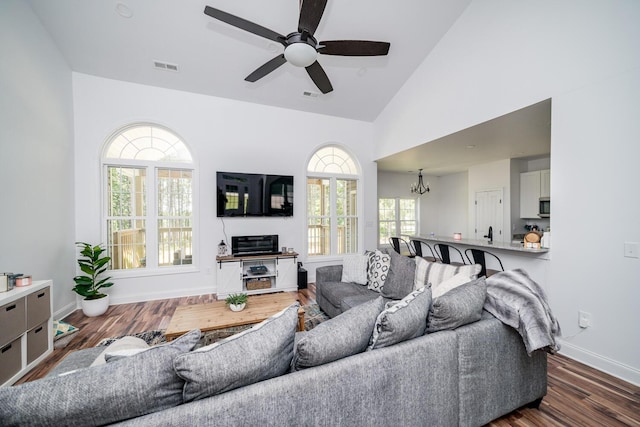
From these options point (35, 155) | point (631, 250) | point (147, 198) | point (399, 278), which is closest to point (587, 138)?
point (631, 250)

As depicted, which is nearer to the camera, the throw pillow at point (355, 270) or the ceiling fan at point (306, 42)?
the ceiling fan at point (306, 42)

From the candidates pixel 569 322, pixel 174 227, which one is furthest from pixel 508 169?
pixel 174 227

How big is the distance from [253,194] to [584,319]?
4.41 m

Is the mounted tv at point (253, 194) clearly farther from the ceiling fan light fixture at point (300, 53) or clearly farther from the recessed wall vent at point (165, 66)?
the ceiling fan light fixture at point (300, 53)

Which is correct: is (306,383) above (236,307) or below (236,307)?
above

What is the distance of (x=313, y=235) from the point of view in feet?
17.1

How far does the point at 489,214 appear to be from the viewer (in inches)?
238

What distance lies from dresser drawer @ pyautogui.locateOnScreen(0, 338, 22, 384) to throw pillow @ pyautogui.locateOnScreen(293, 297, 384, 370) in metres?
2.52

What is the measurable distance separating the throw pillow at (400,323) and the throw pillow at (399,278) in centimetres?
122

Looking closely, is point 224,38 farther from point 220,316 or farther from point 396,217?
point 396,217

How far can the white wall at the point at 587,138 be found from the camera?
2.11 m

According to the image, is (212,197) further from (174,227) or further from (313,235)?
(313,235)

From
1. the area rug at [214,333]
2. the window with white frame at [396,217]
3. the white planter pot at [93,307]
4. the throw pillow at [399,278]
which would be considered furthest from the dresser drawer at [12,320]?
the window with white frame at [396,217]

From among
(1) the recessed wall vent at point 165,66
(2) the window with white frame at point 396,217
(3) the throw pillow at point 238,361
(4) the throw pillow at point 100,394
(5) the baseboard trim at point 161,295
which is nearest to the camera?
(4) the throw pillow at point 100,394
